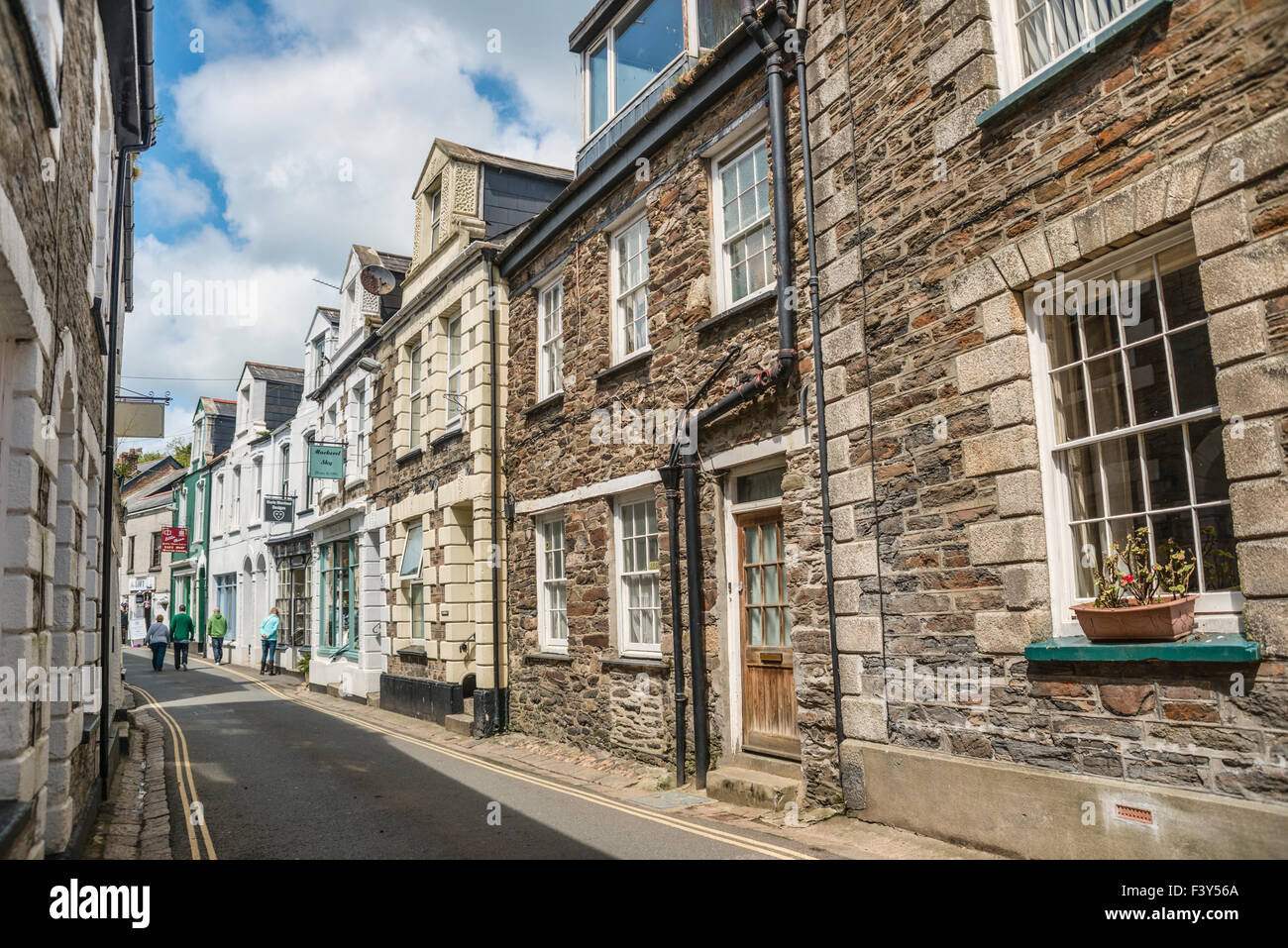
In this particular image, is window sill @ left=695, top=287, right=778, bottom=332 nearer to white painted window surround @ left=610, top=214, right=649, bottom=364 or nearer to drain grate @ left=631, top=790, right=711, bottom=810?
Answer: white painted window surround @ left=610, top=214, right=649, bottom=364

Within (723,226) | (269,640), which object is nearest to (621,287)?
(723,226)

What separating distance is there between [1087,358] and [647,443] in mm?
5302

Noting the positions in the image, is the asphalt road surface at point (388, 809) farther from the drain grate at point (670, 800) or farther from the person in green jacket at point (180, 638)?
the person in green jacket at point (180, 638)

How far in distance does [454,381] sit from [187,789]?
26.1 feet

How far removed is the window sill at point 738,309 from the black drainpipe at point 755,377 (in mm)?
295

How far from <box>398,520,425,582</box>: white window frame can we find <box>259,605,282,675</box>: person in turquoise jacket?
8.54 metres

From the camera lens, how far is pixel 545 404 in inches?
498

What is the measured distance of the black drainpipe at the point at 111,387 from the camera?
9109mm

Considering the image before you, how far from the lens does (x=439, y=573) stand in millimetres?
15008

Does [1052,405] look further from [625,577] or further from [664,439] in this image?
[625,577]

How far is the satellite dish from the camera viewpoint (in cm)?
1941

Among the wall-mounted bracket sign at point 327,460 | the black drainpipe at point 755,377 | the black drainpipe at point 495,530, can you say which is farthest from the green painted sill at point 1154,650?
the wall-mounted bracket sign at point 327,460

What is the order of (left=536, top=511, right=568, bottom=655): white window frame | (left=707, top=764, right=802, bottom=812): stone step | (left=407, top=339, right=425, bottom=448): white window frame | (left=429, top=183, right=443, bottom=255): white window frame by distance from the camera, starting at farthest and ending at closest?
(left=407, top=339, right=425, bottom=448): white window frame < (left=429, top=183, right=443, bottom=255): white window frame < (left=536, top=511, right=568, bottom=655): white window frame < (left=707, top=764, right=802, bottom=812): stone step


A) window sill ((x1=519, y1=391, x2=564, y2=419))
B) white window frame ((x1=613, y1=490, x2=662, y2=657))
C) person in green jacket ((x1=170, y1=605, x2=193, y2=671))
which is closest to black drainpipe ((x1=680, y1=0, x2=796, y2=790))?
white window frame ((x1=613, y1=490, x2=662, y2=657))
